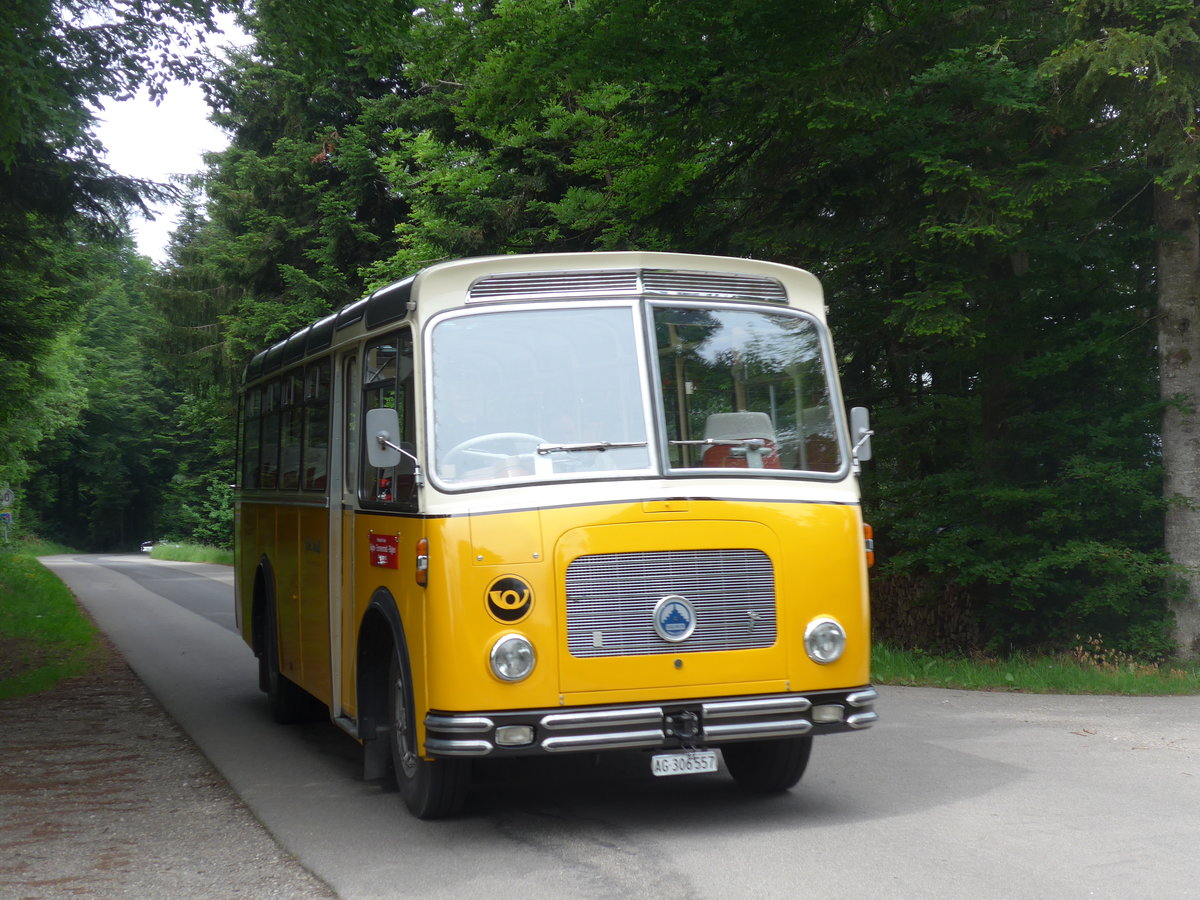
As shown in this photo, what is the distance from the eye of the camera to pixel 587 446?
23.1ft

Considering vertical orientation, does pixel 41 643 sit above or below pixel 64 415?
below

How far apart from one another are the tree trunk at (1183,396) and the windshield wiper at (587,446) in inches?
339

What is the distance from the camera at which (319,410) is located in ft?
31.7

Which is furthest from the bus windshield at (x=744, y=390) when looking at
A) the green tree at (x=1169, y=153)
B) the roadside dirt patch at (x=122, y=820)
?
the green tree at (x=1169, y=153)

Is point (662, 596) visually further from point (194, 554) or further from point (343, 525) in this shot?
point (194, 554)

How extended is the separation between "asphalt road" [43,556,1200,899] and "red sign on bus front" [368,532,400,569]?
1.40 m

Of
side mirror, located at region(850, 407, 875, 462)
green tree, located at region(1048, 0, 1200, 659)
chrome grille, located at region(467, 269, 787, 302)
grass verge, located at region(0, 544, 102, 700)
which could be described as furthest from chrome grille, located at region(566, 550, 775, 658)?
grass verge, located at region(0, 544, 102, 700)

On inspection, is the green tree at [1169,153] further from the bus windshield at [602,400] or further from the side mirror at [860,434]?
the bus windshield at [602,400]

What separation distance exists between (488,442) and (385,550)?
1007mm

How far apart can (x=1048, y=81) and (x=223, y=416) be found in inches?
1230

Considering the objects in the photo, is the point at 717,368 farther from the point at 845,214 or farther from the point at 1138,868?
the point at 845,214

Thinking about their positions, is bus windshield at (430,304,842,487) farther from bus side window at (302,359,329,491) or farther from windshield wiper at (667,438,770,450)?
bus side window at (302,359,329,491)

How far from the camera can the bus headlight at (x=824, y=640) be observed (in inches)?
277

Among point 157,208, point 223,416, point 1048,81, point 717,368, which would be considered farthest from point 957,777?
point 223,416
